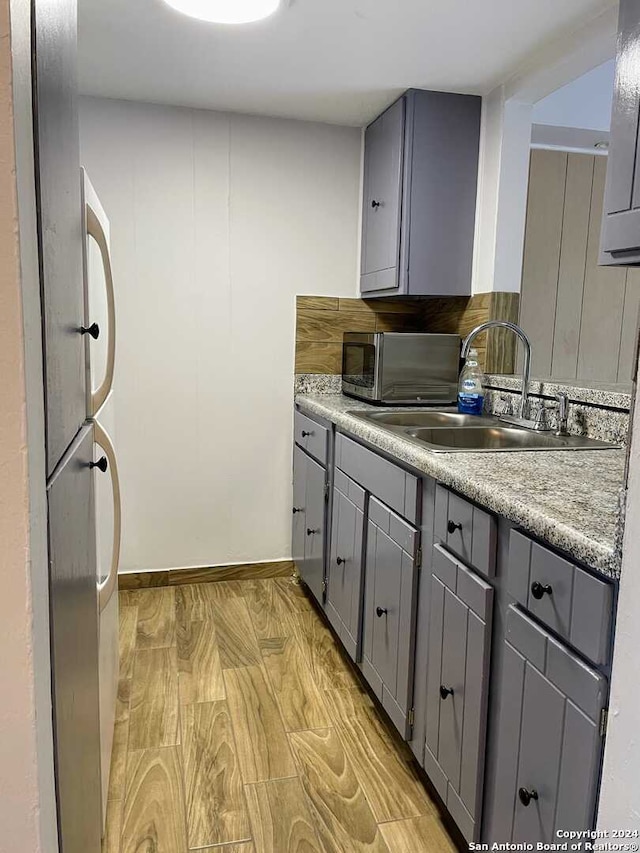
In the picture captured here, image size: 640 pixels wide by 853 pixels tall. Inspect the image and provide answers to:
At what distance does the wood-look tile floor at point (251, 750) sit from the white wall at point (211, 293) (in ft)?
1.85

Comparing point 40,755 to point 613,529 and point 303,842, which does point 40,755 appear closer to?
point 613,529

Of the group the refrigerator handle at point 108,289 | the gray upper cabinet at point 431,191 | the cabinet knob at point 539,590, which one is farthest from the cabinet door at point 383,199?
the cabinet knob at point 539,590

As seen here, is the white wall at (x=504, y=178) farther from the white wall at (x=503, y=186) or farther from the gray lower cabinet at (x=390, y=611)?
the gray lower cabinet at (x=390, y=611)

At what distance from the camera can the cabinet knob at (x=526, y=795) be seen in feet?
3.77

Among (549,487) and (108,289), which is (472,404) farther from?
(108,289)

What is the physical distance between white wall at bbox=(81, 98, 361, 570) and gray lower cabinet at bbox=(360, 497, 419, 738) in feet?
3.75

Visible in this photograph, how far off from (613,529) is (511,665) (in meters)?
0.37

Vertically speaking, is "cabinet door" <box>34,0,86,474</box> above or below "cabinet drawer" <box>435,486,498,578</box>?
above

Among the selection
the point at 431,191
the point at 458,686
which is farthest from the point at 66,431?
the point at 431,191

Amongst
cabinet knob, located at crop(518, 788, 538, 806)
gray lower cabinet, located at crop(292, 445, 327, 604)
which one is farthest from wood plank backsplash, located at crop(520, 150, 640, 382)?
cabinet knob, located at crop(518, 788, 538, 806)

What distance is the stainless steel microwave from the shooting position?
2625mm

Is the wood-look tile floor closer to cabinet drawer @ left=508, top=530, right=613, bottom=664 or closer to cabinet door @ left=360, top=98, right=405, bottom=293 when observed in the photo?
cabinet drawer @ left=508, top=530, right=613, bottom=664

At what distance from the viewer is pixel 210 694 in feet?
7.16

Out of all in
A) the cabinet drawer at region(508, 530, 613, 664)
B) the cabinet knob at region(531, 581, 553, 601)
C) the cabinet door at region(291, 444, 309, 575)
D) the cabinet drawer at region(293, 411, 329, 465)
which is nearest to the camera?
the cabinet drawer at region(508, 530, 613, 664)
